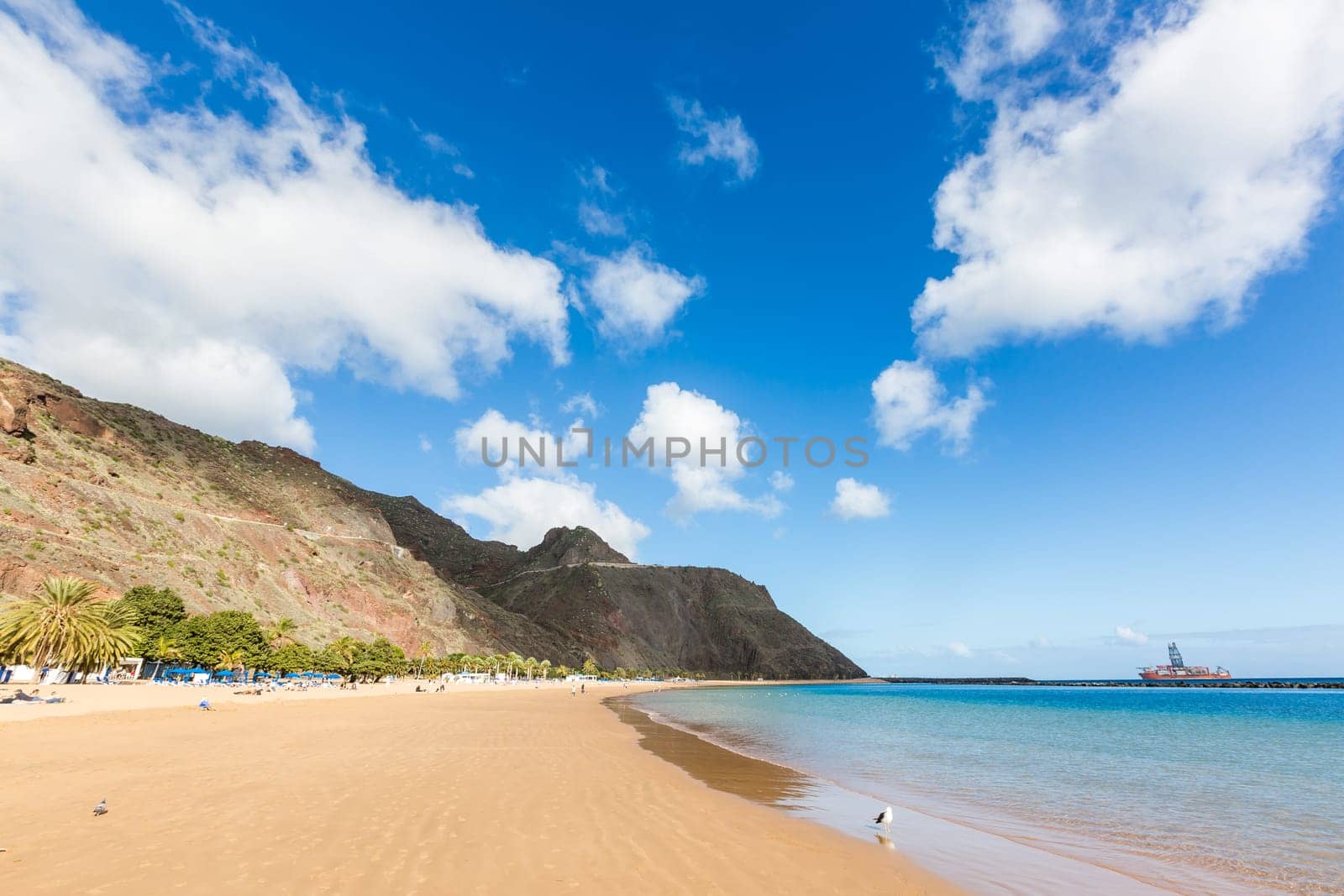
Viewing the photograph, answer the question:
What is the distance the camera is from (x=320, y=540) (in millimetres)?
111188

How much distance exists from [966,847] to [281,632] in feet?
249

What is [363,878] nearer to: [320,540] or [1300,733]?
[1300,733]

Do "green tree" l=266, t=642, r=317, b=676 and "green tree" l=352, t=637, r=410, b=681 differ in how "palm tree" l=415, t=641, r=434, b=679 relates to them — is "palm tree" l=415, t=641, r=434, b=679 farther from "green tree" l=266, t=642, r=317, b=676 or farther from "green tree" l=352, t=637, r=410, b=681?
"green tree" l=266, t=642, r=317, b=676

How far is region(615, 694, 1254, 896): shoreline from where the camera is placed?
35.8 feet

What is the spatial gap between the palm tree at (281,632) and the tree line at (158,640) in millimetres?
142

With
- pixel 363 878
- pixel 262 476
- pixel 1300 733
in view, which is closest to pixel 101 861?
pixel 363 878

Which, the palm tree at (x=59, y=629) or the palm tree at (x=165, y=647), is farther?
the palm tree at (x=165, y=647)

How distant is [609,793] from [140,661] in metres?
60.9

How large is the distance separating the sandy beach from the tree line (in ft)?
59.2

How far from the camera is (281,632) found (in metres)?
69.6

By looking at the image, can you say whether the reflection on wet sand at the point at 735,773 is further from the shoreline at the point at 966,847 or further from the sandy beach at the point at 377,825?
the sandy beach at the point at 377,825

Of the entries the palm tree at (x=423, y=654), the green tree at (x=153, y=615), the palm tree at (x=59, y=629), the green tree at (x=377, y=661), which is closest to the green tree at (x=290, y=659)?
the green tree at (x=377, y=661)

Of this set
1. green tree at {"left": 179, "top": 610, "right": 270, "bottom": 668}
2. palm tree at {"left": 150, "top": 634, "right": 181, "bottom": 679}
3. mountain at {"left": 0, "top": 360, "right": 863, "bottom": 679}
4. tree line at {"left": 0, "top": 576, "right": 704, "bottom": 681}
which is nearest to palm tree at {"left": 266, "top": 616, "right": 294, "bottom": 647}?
tree line at {"left": 0, "top": 576, "right": 704, "bottom": 681}

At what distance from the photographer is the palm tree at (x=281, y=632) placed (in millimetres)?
66375
